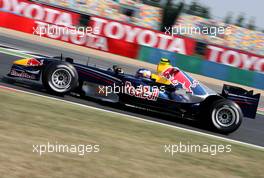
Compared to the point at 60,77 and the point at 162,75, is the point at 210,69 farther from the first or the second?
the point at 60,77

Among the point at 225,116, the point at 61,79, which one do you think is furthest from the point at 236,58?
the point at 61,79

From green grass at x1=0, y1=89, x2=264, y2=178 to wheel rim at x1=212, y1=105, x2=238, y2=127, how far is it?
879 mm

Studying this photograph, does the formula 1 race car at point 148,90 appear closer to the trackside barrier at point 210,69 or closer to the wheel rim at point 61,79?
the wheel rim at point 61,79

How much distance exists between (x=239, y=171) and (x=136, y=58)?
15.7 meters

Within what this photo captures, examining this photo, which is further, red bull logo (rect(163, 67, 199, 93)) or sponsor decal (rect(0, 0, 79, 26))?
sponsor decal (rect(0, 0, 79, 26))

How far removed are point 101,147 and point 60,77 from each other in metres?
3.47

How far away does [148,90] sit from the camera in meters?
9.24

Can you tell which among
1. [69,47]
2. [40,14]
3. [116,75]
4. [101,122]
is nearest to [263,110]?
[116,75]

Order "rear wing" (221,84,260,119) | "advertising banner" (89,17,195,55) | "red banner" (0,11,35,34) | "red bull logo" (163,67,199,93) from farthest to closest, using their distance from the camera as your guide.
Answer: "advertising banner" (89,17,195,55)
"red banner" (0,11,35,34)
"rear wing" (221,84,260,119)
"red bull logo" (163,67,199,93)

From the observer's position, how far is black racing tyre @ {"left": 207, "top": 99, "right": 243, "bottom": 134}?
29.5ft

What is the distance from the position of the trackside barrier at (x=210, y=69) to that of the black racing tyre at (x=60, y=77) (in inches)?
477

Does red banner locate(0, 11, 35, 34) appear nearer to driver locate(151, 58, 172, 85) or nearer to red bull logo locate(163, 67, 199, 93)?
driver locate(151, 58, 172, 85)
